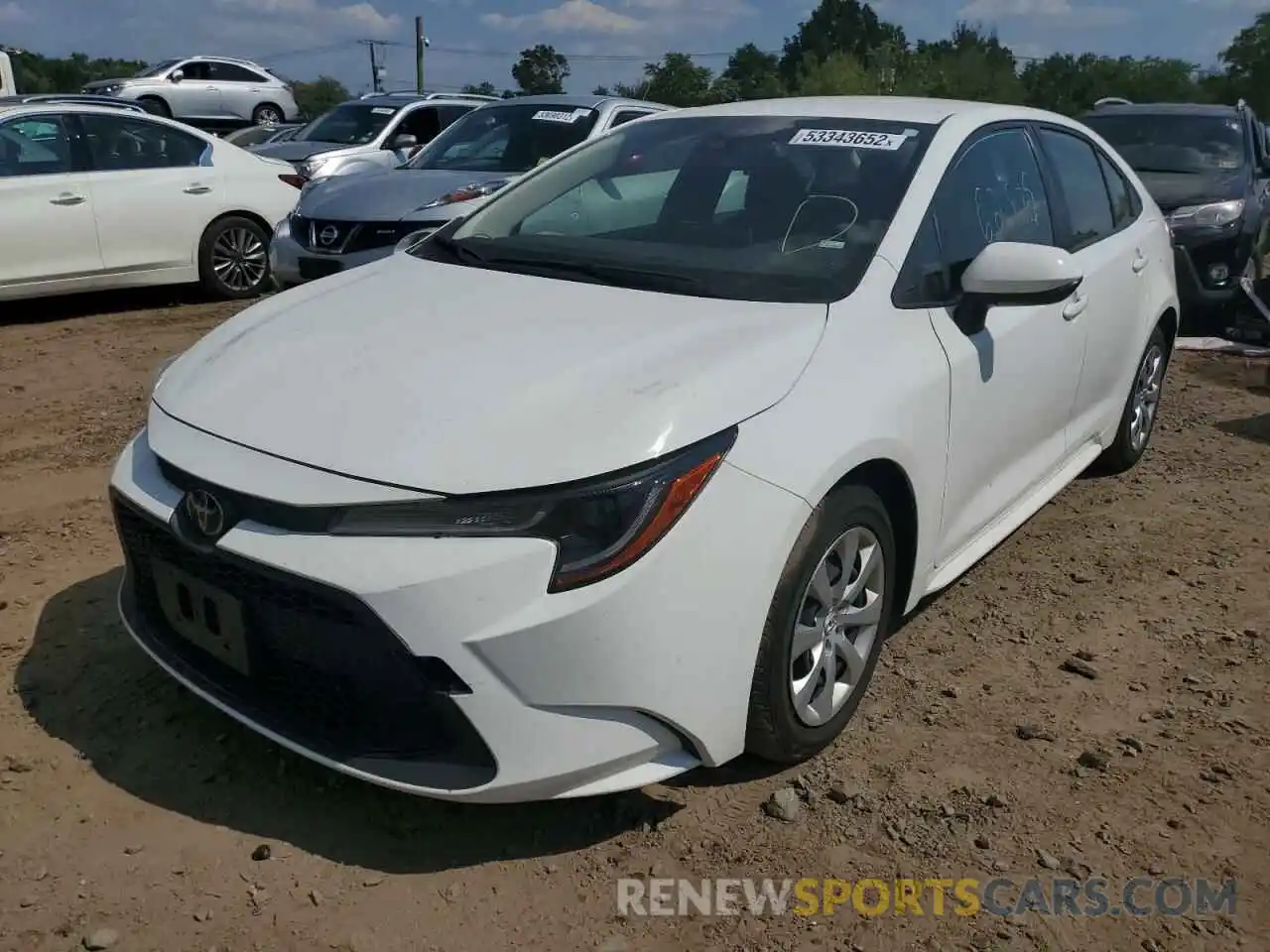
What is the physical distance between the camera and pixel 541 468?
2.22 metres

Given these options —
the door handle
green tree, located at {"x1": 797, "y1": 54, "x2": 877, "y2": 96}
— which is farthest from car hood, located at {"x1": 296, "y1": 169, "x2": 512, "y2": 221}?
green tree, located at {"x1": 797, "y1": 54, "x2": 877, "y2": 96}

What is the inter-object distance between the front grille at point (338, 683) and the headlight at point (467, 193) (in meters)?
4.86

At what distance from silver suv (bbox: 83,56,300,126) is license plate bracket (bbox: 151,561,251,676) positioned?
21960mm

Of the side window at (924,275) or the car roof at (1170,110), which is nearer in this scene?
the side window at (924,275)

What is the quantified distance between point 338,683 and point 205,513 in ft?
1.52

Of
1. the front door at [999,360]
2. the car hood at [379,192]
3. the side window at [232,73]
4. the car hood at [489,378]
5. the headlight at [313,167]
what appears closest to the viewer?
the car hood at [489,378]

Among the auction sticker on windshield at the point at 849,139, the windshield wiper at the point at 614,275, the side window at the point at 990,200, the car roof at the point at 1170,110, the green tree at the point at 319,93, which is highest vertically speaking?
the auction sticker on windshield at the point at 849,139

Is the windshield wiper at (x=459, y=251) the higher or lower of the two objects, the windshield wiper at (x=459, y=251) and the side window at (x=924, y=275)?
the lower

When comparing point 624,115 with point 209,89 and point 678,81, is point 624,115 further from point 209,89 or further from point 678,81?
point 678,81

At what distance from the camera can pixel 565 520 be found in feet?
7.25

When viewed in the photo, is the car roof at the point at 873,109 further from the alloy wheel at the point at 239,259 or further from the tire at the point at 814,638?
the alloy wheel at the point at 239,259

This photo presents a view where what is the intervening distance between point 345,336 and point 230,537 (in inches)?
27.9

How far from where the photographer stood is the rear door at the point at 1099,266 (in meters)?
4.01

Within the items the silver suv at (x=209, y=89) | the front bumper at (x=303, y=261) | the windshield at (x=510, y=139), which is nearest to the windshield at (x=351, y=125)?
the windshield at (x=510, y=139)
